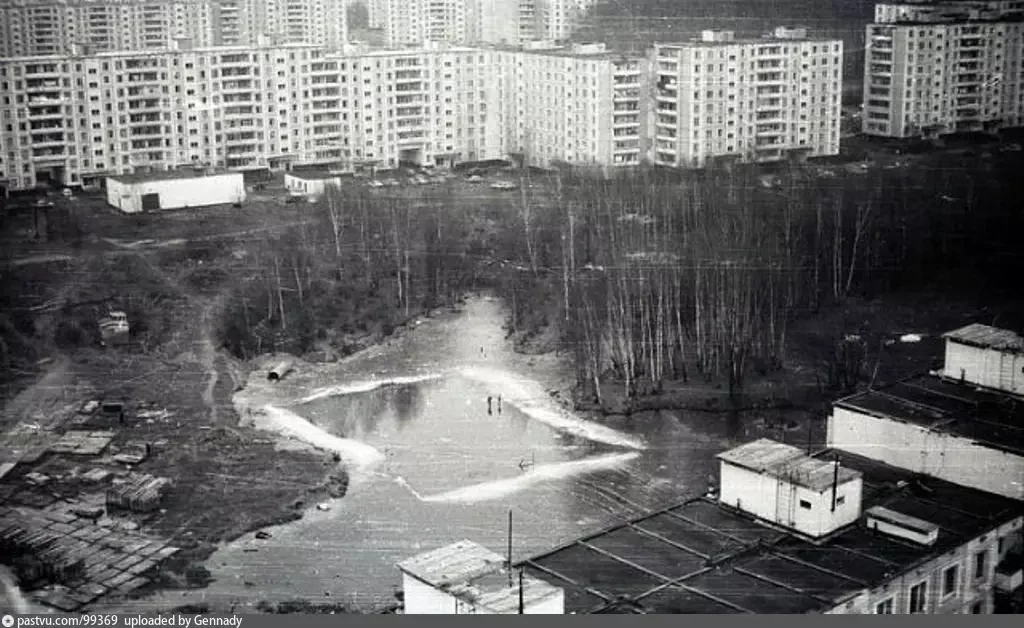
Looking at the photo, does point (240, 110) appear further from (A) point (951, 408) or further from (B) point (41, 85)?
(A) point (951, 408)

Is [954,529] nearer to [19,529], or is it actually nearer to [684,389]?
[684,389]

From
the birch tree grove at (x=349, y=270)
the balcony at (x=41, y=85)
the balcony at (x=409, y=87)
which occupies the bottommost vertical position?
the birch tree grove at (x=349, y=270)

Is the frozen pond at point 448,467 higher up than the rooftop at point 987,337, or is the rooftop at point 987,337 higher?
the rooftop at point 987,337

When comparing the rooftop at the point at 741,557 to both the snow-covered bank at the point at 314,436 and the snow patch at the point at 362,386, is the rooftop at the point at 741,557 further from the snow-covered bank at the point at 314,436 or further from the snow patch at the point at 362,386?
the snow patch at the point at 362,386

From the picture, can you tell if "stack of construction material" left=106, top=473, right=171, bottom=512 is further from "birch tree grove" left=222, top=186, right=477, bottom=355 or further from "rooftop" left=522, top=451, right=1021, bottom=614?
"rooftop" left=522, top=451, right=1021, bottom=614

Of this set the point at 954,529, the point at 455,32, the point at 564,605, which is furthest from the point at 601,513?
the point at 455,32

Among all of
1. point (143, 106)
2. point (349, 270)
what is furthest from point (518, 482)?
point (143, 106)

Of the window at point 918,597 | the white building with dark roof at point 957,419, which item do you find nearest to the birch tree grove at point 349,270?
the white building with dark roof at point 957,419
